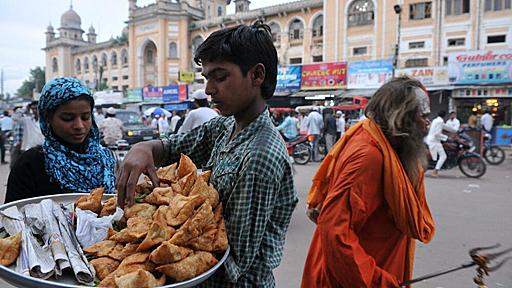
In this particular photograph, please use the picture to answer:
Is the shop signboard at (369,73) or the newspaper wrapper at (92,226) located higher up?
the shop signboard at (369,73)

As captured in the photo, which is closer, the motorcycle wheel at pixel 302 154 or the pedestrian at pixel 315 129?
the motorcycle wheel at pixel 302 154

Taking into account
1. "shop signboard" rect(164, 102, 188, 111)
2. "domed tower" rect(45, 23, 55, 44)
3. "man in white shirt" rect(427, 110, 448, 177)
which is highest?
"domed tower" rect(45, 23, 55, 44)

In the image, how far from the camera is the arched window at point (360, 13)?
26109mm

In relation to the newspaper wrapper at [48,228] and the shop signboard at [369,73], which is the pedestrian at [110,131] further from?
the shop signboard at [369,73]

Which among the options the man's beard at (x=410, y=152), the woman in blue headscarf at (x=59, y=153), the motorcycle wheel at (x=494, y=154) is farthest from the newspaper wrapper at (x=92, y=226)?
the motorcycle wheel at (x=494, y=154)

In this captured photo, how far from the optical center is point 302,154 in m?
11.6

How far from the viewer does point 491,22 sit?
21562 millimetres

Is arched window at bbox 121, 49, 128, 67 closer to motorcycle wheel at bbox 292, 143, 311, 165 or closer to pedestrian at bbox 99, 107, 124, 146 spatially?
motorcycle wheel at bbox 292, 143, 311, 165

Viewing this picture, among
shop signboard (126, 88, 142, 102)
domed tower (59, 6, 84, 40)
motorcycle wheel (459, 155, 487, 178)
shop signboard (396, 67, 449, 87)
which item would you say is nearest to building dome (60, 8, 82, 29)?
domed tower (59, 6, 84, 40)

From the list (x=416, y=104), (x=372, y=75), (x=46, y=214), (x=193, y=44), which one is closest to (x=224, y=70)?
(x=46, y=214)

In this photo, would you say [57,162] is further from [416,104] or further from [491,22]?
[491,22]

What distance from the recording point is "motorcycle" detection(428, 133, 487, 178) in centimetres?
915

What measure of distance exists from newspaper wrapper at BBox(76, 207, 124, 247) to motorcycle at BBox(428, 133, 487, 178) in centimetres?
923

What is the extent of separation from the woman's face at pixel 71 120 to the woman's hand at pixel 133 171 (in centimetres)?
60
